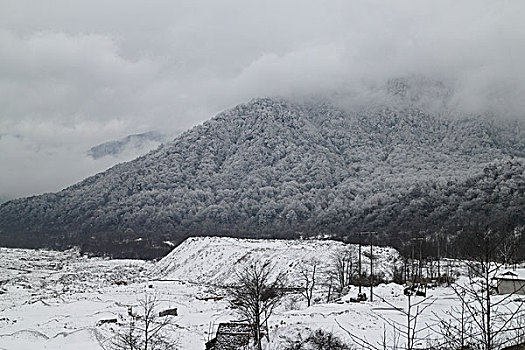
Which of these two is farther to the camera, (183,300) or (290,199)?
(290,199)

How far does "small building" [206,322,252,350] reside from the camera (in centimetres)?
2480

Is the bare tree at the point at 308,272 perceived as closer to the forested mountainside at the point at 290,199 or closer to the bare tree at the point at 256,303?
the bare tree at the point at 256,303

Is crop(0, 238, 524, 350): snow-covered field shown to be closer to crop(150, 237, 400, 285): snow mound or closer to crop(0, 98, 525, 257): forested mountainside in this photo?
crop(150, 237, 400, 285): snow mound

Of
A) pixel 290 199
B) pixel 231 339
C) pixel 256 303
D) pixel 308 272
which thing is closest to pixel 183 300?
pixel 308 272

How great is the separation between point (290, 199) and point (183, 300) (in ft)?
398

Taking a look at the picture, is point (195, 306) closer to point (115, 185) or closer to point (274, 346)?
point (274, 346)

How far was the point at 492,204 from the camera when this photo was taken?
93.2 metres

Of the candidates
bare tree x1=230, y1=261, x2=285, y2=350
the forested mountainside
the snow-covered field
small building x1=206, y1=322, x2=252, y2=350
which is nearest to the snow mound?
the snow-covered field

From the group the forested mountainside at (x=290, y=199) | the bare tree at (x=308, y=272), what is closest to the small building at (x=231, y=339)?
the bare tree at (x=308, y=272)

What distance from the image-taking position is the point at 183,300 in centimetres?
4678

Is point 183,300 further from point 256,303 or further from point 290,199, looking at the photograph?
point 290,199

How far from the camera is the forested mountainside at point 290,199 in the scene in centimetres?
10412

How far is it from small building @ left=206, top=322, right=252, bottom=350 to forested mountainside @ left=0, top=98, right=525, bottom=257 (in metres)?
65.1

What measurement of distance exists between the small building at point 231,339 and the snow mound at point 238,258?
27.8 m
